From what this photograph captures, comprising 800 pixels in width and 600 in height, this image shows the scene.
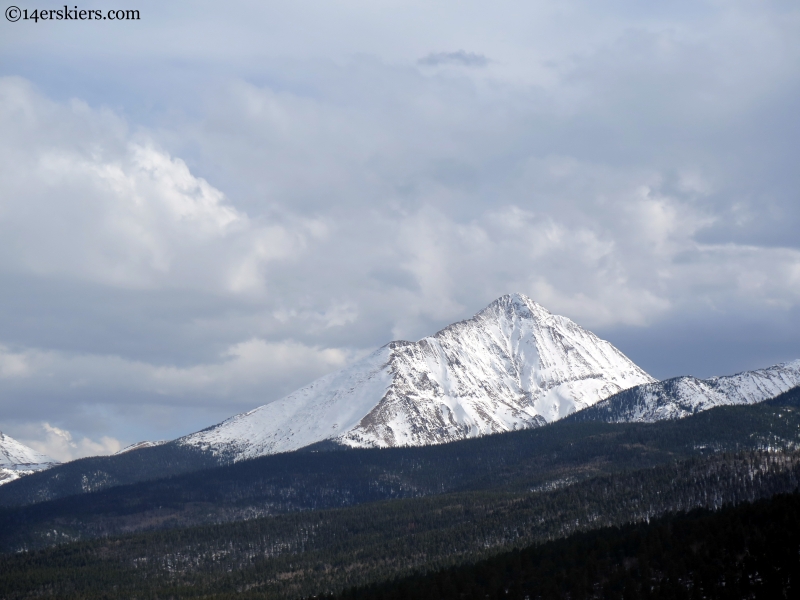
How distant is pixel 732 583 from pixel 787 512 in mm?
25745

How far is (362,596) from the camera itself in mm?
198375

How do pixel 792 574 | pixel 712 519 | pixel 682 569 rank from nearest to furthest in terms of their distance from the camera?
pixel 792 574
pixel 682 569
pixel 712 519

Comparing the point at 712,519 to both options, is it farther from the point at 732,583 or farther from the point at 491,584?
the point at 491,584

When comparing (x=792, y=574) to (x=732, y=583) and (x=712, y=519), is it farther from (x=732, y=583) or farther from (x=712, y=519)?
(x=712, y=519)

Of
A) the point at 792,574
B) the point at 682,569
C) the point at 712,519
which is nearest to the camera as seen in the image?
the point at 792,574

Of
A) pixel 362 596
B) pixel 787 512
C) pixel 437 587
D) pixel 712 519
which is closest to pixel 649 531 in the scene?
pixel 712 519

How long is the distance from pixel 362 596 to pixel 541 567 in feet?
117

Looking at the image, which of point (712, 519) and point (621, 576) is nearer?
point (621, 576)

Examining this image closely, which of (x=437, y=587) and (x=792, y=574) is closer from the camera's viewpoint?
(x=792, y=574)

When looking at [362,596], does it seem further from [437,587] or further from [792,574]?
[792,574]

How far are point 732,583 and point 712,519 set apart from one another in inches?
1096

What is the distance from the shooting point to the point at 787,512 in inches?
7096

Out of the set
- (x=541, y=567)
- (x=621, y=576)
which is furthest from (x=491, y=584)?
(x=621, y=576)

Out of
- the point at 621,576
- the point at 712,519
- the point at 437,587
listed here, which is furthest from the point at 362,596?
the point at 712,519
